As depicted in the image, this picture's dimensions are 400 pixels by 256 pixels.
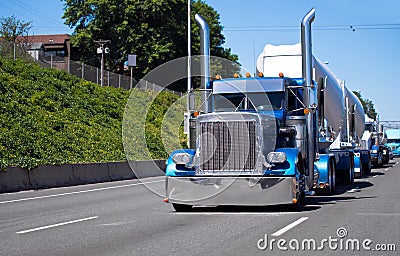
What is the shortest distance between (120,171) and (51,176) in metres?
5.91

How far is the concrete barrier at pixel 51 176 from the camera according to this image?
75.0 feet

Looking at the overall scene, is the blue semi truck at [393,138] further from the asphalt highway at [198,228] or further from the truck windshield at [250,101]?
the truck windshield at [250,101]

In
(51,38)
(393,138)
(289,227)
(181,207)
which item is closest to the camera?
(289,227)

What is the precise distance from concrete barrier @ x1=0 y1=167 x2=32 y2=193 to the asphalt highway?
3.53 meters

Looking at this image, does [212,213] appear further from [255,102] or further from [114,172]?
[114,172]

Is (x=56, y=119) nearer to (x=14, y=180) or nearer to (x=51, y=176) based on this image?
(x=51, y=176)

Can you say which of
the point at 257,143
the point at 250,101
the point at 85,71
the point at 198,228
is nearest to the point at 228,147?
the point at 257,143

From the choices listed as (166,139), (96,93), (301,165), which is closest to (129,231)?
(301,165)

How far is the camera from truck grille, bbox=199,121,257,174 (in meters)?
14.0

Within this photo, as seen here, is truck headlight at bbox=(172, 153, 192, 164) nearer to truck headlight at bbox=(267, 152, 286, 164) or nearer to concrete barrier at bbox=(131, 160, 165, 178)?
truck headlight at bbox=(267, 152, 286, 164)

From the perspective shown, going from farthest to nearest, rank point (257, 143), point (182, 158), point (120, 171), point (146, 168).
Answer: point (146, 168) → point (120, 171) → point (182, 158) → point (257, 143)

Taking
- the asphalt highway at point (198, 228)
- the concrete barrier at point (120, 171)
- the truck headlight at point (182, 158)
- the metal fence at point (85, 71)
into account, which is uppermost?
the metal fence at point (85, 71)

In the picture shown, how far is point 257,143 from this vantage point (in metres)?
14.1

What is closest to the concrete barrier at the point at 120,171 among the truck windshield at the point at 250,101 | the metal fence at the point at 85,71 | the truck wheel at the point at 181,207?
the truck windshield at the point at 250,101
